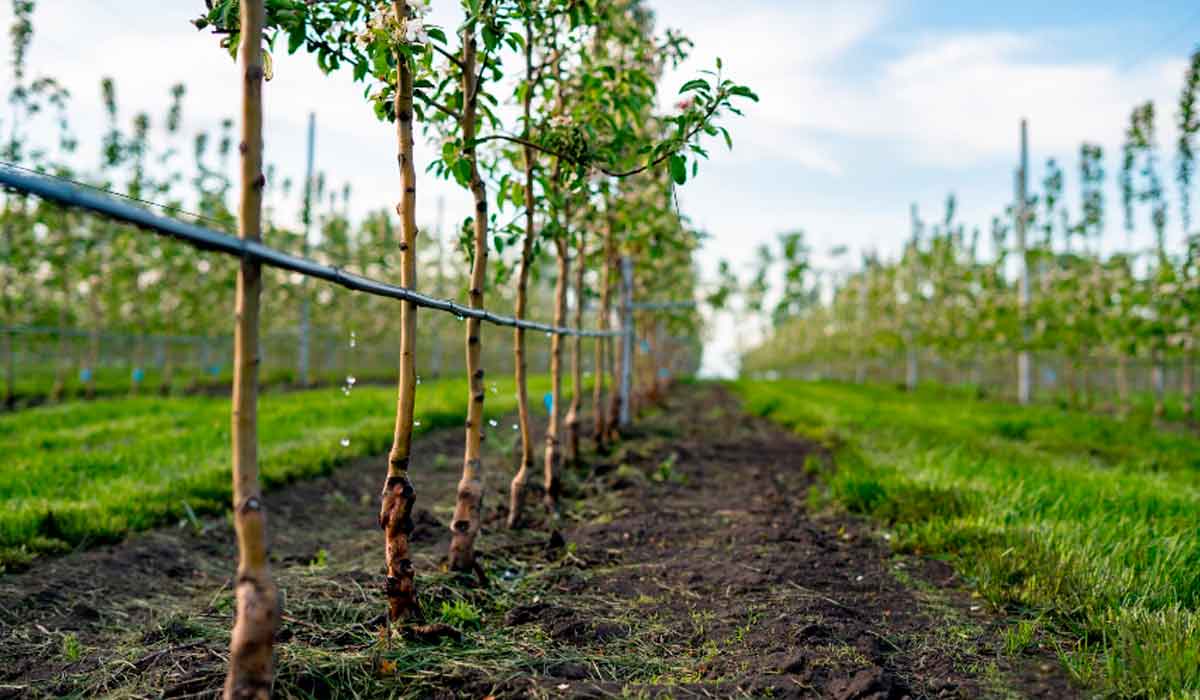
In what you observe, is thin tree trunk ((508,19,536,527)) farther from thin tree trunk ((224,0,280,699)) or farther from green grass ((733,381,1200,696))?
thin tree trunk ((224,0,280,699))

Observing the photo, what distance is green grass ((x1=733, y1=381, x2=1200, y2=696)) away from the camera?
2748 millimetres

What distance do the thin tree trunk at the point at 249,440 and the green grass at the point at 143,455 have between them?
64.6 inches

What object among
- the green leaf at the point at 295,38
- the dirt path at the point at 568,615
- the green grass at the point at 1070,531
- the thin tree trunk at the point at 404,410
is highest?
the green leaf at the point at 295,38

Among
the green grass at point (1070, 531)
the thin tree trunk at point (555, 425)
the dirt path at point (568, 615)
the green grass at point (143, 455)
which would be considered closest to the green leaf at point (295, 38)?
the green grass at point (143, 455)

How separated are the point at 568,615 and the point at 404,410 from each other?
105 centimetres

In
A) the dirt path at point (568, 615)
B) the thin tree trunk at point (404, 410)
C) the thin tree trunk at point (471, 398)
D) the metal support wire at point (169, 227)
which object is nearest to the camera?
the metal support wire at point (169, 227)

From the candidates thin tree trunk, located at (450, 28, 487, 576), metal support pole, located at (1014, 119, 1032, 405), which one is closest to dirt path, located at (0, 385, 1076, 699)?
thin tree trunk, located at (450, 28, 487, 576)

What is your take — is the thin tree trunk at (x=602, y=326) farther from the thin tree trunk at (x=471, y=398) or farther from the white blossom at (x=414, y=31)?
the white blossom at (x=414, y=31)

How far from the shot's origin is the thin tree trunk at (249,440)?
1.91 meters

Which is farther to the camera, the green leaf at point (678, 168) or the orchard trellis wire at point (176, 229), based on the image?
the green leaf at point (678, 168)

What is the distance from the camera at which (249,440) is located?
1938 millimetres

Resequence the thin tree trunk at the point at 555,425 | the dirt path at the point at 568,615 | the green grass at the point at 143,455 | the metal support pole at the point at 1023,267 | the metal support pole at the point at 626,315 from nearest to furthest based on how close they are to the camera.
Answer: the dirt path at the point at 568,615 < the green grass at the point at 143,455 < the thin tree trunk at the point at 555,425 < the metal support pole at the point at 626,315 < the metal support pole at the point at 1023,267

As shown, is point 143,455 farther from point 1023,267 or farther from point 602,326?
point 1023,267

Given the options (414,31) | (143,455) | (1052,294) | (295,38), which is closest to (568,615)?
(414,31)
